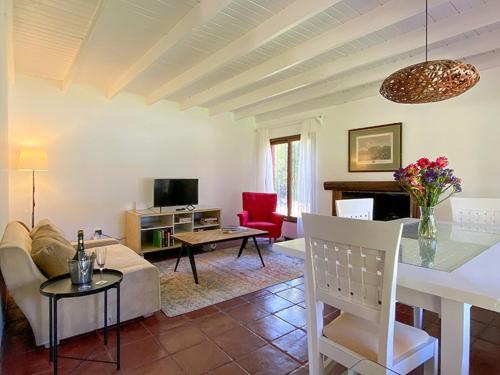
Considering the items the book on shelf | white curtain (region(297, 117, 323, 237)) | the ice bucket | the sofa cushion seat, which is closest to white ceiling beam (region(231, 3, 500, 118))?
white curtain (region(297, 117, 323, 237))

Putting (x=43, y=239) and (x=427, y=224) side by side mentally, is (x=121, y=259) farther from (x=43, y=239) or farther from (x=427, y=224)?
(x=427, y=224)

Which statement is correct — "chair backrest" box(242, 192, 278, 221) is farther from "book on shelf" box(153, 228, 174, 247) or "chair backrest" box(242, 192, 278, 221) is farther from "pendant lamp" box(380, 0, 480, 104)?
"pendant lamp" box(380, 0, 480, 104)

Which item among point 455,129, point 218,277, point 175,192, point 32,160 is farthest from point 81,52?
point 455,129

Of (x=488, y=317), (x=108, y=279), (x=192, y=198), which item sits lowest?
(x=488, y=317)

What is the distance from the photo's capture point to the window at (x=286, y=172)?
18.4ft

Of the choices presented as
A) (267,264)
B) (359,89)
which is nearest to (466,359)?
(267,264)

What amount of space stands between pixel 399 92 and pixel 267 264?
268cm

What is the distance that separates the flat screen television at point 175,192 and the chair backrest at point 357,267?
11.9 feet

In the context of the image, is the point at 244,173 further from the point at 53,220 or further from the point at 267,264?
the point at 53,220

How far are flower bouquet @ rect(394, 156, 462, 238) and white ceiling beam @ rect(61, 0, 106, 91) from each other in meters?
2.53

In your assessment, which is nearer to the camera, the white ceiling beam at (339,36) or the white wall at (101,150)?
the white ceiling beam at (339,36)

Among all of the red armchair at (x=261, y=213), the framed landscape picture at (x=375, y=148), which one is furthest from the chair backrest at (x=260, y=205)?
the framed landscape picture at (x=375, y=148)

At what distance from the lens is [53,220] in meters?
4.05

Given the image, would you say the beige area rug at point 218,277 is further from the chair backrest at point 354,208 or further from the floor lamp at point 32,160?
the floor lamp at point 32,160
